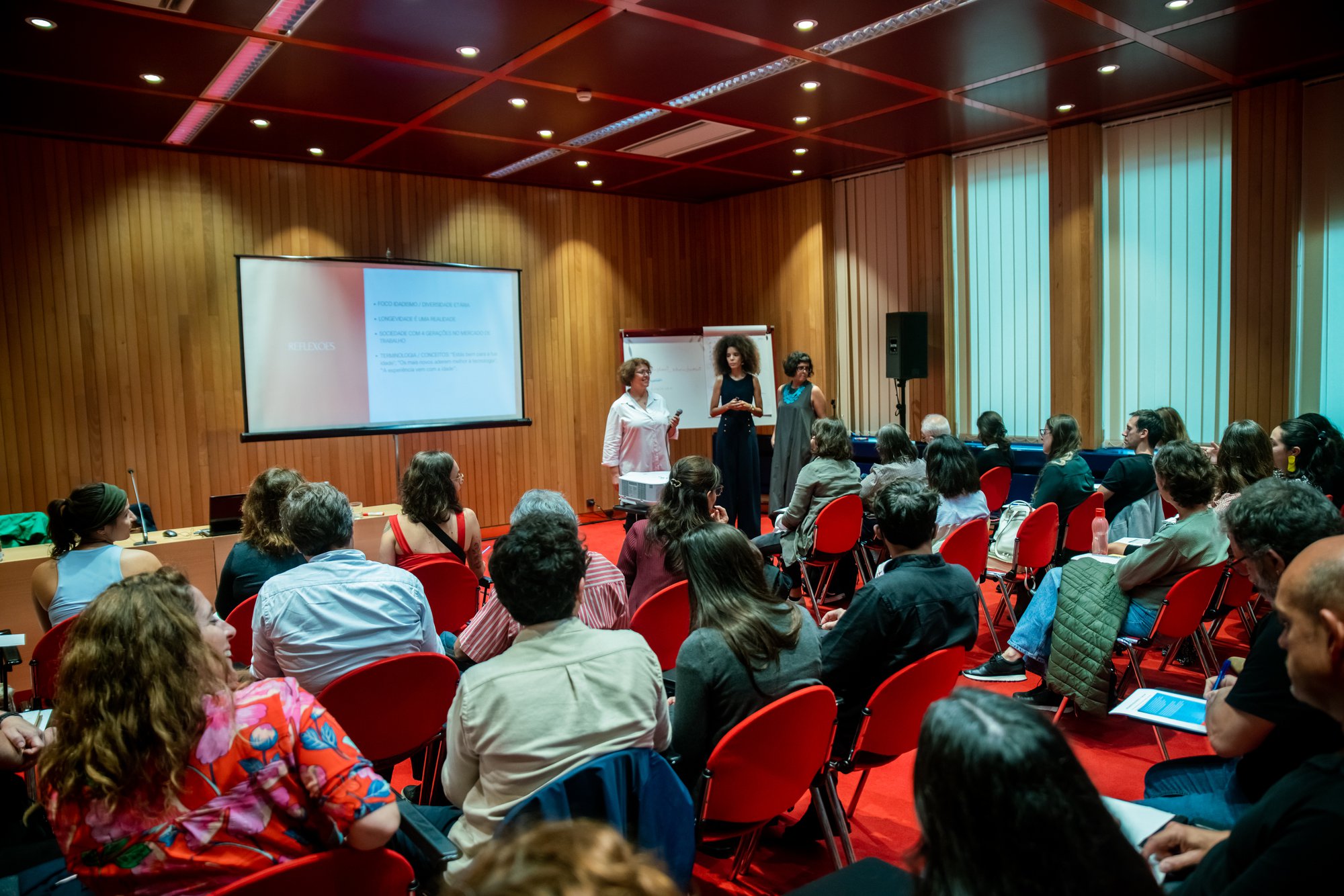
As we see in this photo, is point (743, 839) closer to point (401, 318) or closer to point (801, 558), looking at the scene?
point (801, 558)

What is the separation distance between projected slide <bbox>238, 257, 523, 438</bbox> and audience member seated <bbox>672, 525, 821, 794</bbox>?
243 inches

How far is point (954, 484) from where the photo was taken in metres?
4.91

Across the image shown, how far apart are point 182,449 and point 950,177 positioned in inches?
280

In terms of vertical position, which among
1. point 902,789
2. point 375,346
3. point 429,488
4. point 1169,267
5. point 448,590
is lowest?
point 902,789

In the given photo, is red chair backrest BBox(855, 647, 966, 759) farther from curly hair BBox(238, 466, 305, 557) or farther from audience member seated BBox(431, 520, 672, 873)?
curly hair BBox(238, 466, 305, 557)

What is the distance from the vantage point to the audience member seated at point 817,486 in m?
5.32

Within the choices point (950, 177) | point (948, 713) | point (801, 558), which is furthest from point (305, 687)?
point (950, 177)

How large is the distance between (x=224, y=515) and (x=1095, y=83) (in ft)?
20.9

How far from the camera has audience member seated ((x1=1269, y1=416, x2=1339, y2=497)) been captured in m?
4.71

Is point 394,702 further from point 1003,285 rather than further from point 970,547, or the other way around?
point 1003,285

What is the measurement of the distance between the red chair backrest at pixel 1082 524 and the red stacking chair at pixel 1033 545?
8cm

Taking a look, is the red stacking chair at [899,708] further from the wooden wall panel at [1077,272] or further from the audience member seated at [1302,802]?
the wooden wall panel at [1077,272]

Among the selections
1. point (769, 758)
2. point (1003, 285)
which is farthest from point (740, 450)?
point (769, 758)

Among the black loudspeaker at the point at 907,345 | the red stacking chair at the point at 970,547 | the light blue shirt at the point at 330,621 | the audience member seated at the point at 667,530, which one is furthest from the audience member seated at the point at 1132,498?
the light blue shirt at the point at 330,621
